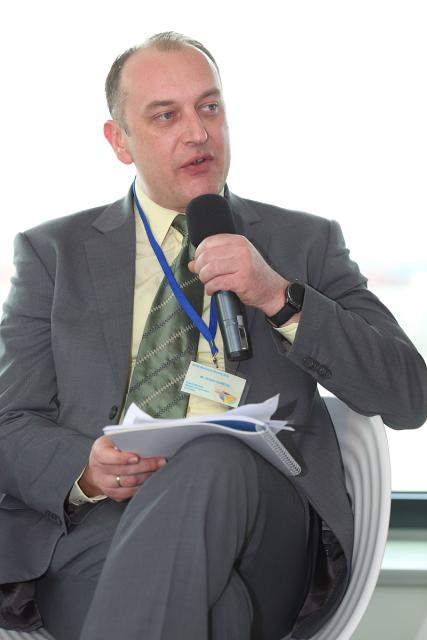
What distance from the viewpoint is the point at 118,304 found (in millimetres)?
2188

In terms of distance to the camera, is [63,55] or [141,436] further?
[63,55]

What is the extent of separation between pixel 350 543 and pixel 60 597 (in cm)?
58

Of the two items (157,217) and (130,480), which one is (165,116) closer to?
(157,217)

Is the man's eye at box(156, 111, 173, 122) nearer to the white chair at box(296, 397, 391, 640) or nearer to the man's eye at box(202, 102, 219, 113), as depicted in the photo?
the man's eye at box(202, 102, 219, 113)

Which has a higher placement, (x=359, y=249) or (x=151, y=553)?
(x=359, y=249)

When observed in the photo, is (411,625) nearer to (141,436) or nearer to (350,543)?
(350,543)

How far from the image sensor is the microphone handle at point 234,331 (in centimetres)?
170

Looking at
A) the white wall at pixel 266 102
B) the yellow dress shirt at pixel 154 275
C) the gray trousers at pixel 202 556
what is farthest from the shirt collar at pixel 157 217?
the white wall at pixel 266 102

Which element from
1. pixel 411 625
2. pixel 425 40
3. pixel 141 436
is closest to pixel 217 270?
pixel 141 436

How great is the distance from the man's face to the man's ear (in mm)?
105

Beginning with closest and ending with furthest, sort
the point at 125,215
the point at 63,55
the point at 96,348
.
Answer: the point at 96,348, the point at 125,215, the point at 63,55

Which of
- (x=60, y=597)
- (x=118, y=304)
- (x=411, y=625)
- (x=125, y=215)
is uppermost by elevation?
(x=125, y=215)

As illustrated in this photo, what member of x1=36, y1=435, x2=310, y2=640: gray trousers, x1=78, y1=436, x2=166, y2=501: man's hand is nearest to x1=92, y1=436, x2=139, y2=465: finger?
x1=78, y1=436, x2=166, y2=501: man's hand

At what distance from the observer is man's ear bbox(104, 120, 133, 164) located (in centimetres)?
244
